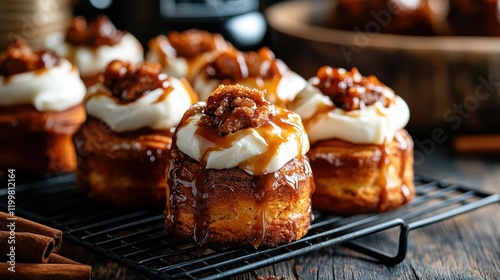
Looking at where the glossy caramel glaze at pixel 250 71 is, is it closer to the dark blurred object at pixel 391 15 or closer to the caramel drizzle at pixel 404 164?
the caramel drizzle at pixel 404 164

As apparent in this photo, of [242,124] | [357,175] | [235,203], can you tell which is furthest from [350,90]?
[235,203]

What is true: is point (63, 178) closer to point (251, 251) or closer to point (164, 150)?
point (164, 150)

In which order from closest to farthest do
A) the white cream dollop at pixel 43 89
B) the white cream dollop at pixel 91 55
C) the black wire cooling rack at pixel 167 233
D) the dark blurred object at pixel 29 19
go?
the black wire cooling rack at pixel 167 233
the white cream dollop at pixel 43 89
the white cream dollop at pixel 91 55
the dark blurred object at pixel 29 19

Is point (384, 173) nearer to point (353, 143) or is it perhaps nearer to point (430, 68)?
point (353, 143)

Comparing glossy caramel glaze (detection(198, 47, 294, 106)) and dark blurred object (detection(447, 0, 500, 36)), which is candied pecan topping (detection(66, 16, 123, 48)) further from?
dark blurred object (detection(447, 0, 500, 36))

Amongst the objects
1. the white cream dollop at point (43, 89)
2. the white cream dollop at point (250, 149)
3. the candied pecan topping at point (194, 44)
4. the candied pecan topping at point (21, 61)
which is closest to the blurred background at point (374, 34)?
the candied pecan topping at point (194, 44)

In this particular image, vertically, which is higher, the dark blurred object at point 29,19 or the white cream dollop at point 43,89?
the white cream dollop at point 43,89
